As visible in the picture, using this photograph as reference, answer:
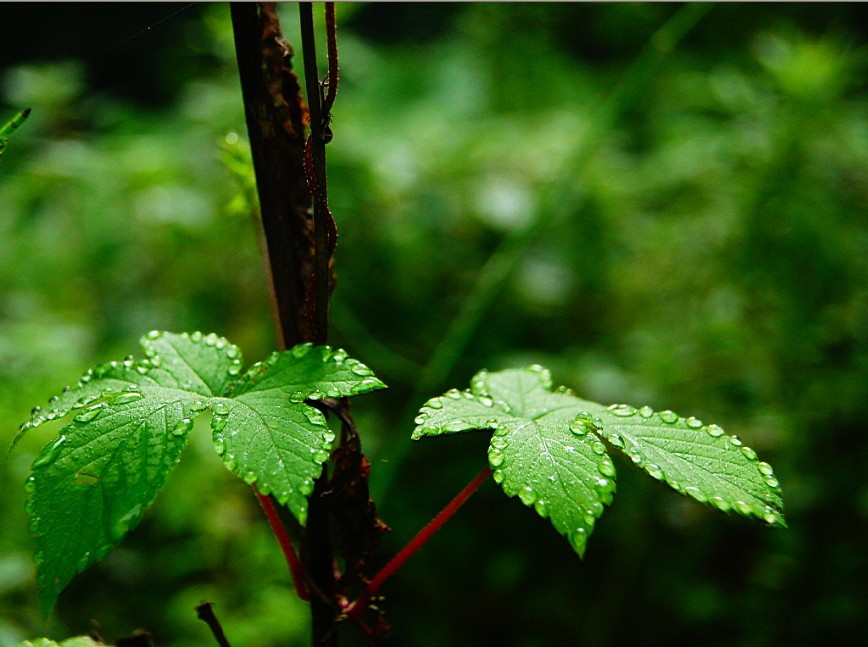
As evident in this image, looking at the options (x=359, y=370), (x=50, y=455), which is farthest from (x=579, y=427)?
(x=50, y=455)

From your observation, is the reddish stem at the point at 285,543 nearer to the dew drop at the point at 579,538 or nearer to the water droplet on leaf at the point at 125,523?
the water droplet on leaf at the point at 125,523

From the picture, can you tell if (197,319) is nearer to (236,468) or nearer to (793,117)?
(236,468)

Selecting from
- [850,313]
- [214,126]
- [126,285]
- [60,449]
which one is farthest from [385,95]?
[60,449]

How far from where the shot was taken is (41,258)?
2.12 meters

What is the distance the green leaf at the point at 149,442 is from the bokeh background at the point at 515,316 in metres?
0.69

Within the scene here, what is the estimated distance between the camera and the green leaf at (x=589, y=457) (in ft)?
1.47

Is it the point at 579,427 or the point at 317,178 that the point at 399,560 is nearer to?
the point at 579,427

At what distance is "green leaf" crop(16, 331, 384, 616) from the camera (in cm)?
41

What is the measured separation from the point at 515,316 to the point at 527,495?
142 cm

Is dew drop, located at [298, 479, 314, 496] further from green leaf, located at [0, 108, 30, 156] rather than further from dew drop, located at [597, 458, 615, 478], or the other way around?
green leaf, located at [0, 108, 30, 156]

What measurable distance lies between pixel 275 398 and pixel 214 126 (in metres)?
1.82

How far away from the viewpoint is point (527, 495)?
44 cm

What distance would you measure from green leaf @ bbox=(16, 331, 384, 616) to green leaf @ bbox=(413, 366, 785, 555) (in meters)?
0.09

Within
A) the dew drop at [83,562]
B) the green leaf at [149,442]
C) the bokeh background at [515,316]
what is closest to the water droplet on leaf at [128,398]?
the green leaf at [149,442]
